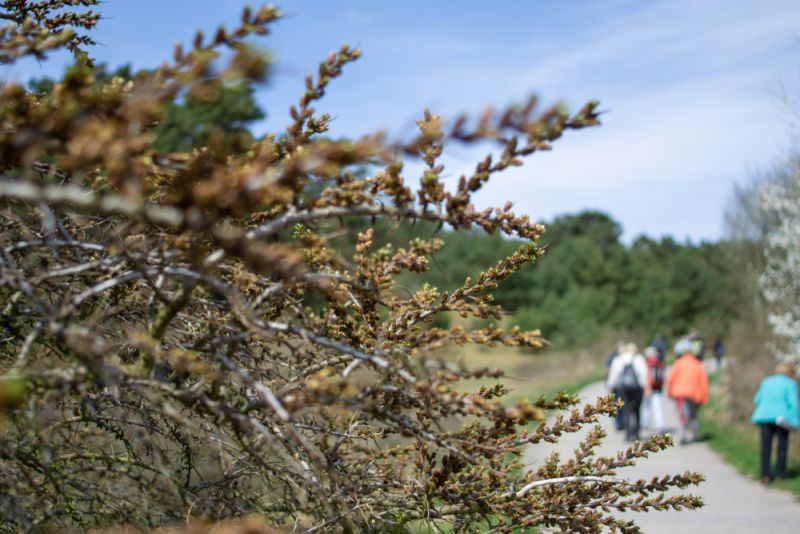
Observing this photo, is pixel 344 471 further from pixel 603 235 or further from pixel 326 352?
pixel 603 235

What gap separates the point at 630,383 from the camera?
14617 millimetres

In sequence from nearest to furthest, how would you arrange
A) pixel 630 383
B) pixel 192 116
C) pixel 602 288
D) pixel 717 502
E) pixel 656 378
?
pixel 717 502 < pixel 630 383 < pixel 656 378 < pixel 192 116 < pixel 602 288

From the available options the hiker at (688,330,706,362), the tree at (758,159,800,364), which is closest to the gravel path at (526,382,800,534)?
the tree at (758,159,800,364)

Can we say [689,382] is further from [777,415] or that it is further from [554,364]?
[554,364]

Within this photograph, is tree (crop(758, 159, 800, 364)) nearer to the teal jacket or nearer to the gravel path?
the gravel path

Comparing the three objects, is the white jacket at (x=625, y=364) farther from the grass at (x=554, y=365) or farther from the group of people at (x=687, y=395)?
the grass at (x=554, y=365)

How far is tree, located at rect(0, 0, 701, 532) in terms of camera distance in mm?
2010

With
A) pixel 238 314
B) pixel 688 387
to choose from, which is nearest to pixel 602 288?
Answer: pixel 688 387

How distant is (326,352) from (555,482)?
100cm

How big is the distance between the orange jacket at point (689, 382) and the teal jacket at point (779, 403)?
11.0 feet

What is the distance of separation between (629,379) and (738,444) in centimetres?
206

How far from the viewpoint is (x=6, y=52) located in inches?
96.1

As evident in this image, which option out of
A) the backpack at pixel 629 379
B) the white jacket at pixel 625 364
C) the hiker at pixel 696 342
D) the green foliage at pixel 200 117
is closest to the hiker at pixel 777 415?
the backpack at pixel 629 379

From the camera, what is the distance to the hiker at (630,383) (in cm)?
1432
